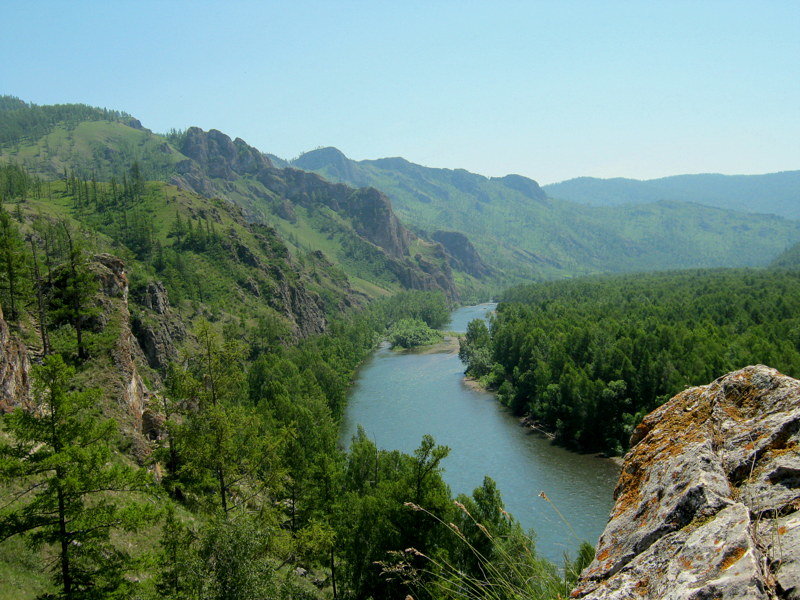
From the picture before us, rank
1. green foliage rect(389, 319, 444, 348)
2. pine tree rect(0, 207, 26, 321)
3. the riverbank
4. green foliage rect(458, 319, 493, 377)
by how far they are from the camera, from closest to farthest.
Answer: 1. pine tree rect(0, 207, 26, 321)
2. green foliage rect(458, 319, 493, 377)
3. the riverbank
4. green foliage rect(389, 319, 444, 348)

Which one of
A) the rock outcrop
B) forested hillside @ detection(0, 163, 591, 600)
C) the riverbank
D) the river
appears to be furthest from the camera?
the riverbank

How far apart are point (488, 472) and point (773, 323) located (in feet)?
196

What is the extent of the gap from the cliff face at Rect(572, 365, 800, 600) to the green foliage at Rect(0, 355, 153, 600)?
15.5 m

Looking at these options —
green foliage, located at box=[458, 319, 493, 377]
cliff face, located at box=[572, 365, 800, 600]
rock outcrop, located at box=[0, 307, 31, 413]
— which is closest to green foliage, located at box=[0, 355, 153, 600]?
rock outcrop, located at box=[0, 307, 31, 413]

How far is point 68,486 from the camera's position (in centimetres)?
1545

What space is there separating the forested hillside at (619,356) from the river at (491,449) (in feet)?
17.5

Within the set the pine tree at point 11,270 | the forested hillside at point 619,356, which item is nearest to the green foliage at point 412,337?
the forested hillside at point 619,356

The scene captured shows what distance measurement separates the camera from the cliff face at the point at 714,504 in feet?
13.1

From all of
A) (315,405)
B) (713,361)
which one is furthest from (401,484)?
(713,361)

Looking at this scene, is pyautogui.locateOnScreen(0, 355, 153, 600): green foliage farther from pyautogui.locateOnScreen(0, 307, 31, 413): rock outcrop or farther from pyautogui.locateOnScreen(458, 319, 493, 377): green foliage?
pyautogui.locateOnScreen(458, 319, 493, 377): green foliage

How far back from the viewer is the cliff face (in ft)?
13.1

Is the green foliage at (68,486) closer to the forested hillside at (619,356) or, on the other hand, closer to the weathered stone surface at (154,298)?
the forested hillside at (619,356)

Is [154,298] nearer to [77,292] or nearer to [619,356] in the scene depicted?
[77,292]

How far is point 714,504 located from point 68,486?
55.6 ft
